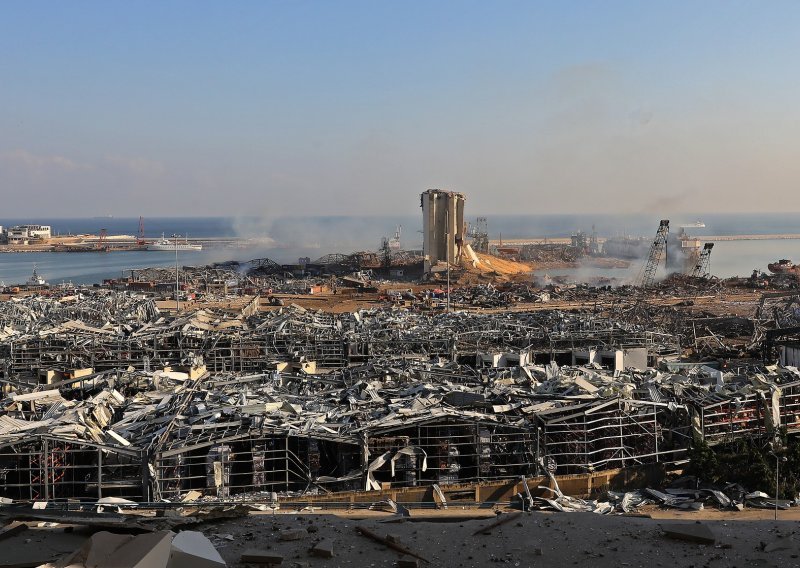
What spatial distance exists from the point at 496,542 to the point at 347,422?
5170mm

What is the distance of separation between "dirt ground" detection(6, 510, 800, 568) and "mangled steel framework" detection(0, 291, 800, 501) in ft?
10.3

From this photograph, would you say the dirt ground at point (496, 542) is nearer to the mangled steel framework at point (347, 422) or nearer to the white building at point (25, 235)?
the mangled steel framework at point (347, 422)

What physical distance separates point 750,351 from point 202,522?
74.0 ft

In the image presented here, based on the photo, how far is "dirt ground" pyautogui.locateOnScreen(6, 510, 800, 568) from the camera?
8328mm

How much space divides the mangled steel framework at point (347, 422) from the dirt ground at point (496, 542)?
313cm

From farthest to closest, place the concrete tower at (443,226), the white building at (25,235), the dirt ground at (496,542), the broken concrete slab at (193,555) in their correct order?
the white building at (25,235) → the concrete tower at (443,226) → the dirt ground at (496,542) → the broken concrete slab at (193,555)

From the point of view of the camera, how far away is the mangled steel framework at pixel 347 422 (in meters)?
12.5

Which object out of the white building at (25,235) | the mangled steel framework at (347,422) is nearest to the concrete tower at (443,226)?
the mangled steel framework at (347,422)

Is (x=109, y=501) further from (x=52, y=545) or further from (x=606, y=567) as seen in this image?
(x=606, y=567)

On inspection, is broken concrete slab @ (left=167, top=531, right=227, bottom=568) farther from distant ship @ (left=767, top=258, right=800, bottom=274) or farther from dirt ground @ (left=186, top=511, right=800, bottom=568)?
distant ship @ (left=767, top=258, right=800, bottom=274)

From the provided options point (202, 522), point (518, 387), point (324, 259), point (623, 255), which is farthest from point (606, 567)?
point (623, 255)

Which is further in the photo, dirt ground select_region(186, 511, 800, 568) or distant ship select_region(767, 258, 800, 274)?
distant ship select_region(767, 258, 800, 274)

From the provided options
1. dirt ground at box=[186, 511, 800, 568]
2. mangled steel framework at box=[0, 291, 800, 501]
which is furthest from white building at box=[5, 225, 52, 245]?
dirt ground at box=[186, 511, 800, 568]

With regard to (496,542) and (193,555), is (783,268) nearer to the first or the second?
(496,542)
